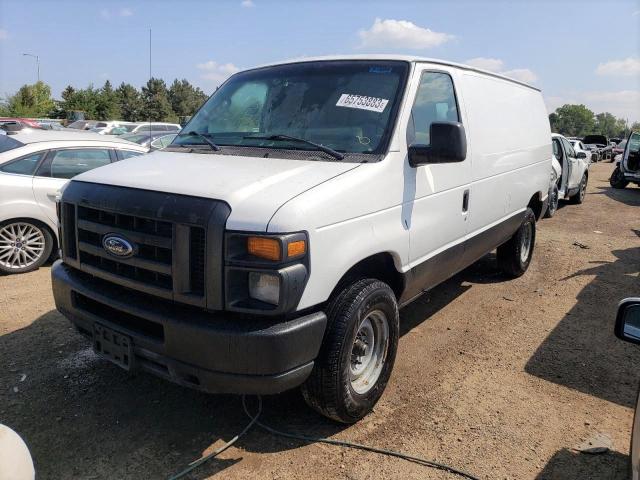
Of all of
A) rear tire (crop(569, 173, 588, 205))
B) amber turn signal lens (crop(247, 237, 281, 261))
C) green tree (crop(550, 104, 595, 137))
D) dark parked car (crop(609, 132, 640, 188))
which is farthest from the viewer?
green tree (crop(550, 104, 595, 137))

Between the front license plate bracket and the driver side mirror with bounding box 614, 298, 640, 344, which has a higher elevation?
the driver side mirror with bounding box 614, 298, 640, 344

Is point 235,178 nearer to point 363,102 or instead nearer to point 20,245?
point 363,102

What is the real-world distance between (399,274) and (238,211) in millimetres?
1441

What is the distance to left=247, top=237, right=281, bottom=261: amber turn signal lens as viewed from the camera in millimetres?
2441

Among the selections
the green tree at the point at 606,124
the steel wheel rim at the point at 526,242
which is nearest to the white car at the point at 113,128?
the steel wheel rim at the point at 526,242

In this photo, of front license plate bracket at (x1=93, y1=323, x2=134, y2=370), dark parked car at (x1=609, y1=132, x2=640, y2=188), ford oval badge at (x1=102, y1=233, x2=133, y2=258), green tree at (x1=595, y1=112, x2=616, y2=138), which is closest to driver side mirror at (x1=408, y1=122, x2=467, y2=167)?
ford oval badge at (x1=102, y1=233, x2=133, y2=258)

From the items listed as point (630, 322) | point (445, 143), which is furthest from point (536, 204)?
point (630, 322)

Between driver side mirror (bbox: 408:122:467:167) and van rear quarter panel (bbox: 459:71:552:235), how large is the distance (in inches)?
44.5

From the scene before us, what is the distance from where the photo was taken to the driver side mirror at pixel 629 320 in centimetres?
191

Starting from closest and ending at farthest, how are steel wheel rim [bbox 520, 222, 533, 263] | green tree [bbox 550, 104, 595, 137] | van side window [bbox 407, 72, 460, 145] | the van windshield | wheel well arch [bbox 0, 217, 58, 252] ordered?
the van windshield, van side window [bbox 407, 72, 460, 145], wheel well arch [bbox 0, 217, 58, 252], steel wheel rim [bbox 520, 222, 533, 263], green tree [bbox 550, 104, 595, 137]

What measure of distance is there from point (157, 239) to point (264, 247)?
0.63 metres

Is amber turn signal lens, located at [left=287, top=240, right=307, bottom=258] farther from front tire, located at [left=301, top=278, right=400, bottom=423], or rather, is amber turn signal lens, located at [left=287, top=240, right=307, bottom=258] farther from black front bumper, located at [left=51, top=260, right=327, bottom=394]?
front tire, located at [left=301, top=278, right=400, bottom=423]

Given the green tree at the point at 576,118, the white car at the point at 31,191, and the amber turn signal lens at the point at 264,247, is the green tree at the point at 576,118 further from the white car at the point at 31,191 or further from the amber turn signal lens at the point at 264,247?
the amber turn signal lens at the point at 264,247

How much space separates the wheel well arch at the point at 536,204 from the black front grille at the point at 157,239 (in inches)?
201
